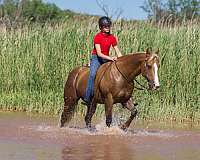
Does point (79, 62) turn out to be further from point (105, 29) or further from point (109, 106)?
point (109, 106)

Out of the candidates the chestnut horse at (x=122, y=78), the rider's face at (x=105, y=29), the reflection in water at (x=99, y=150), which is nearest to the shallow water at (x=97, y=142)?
the reflection in water at (x=99, y=150)

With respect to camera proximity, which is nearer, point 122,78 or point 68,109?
point 122,78

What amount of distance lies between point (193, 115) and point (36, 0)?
36810mm

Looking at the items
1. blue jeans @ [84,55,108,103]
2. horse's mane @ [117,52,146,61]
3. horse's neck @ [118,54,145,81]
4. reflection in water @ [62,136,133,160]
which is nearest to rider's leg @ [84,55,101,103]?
blue jeans @ [84,55,108,103]

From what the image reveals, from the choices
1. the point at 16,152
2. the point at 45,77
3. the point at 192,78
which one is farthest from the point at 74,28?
the point at 16,152

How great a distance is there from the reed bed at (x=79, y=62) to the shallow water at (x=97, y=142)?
943mm

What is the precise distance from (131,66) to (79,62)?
15.7ft

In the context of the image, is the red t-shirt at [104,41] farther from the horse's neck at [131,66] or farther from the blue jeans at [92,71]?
the horse's neck at [131,66]

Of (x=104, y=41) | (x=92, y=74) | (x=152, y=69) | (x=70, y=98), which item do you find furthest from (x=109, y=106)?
(x=70, y=98)

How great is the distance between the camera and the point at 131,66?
1098 centimetres

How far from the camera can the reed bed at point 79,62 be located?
14086 millimetres

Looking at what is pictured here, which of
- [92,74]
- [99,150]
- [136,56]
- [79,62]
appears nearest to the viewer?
[99,150]

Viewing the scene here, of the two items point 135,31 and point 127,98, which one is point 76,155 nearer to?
point 127,98

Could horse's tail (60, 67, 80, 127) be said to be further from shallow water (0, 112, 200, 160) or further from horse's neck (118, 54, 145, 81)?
horse's neck (118, 54, 145, 81)
